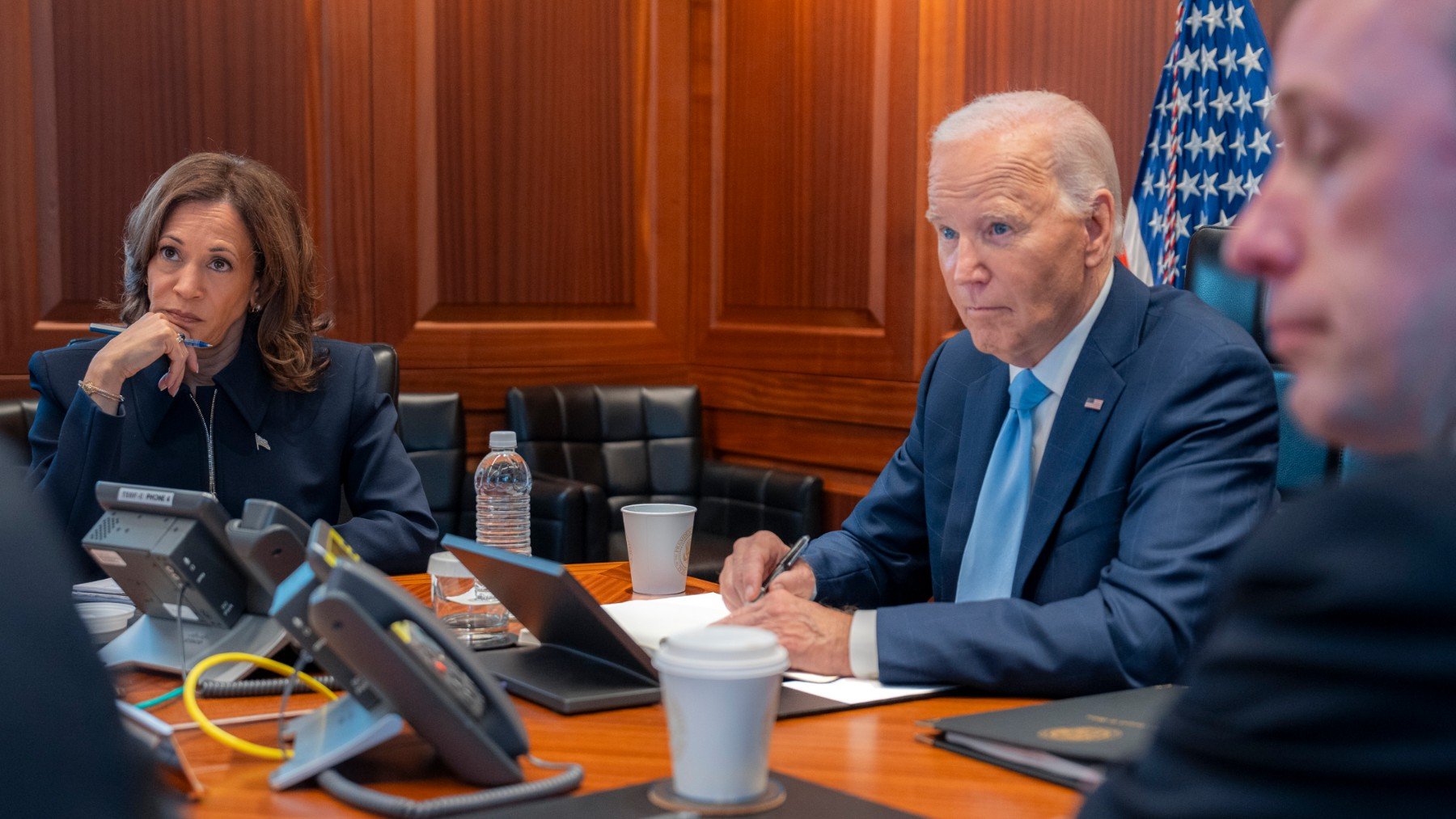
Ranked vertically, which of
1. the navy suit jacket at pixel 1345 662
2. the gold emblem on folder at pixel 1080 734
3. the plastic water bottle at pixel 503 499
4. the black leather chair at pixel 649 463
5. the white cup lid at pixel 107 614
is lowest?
the black leather chair at pixel 649 463

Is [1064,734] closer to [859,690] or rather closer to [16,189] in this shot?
[859,690]

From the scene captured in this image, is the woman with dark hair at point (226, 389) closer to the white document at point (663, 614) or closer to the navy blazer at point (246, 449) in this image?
the navy blazer at point (246, 449)

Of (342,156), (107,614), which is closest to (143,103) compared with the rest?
(342,156)

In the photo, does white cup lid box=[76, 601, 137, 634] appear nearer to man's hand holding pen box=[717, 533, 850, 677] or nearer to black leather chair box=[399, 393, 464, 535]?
man's hand holding pen box=[717, 533, 850, 677]

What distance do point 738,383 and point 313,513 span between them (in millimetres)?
2471

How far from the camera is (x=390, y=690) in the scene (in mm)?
1118

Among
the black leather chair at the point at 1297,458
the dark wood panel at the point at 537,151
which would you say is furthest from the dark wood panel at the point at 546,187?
the black leather chair at the point at 1297,458

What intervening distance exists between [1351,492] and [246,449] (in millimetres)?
2325

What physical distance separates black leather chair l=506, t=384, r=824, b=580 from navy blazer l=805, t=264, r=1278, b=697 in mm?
1921

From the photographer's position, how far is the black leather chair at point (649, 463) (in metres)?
4.25

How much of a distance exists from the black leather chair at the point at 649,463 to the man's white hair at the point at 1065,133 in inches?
88.3

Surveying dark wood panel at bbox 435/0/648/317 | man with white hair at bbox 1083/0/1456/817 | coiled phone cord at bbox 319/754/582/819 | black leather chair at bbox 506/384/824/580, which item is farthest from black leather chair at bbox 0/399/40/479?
man with white hair at bbox 1083/0/1456/817

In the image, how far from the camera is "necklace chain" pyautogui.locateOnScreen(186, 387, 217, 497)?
254cm

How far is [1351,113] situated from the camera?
2.19 ft
